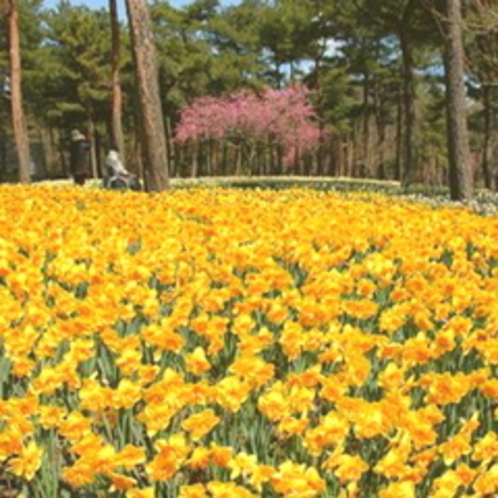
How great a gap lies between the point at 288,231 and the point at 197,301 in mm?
1639

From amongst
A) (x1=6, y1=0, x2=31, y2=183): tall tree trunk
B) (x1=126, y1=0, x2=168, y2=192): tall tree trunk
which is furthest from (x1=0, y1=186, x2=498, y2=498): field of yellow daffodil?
(x1=6, y1=0, x2=31, y2=183): tall tree trunk

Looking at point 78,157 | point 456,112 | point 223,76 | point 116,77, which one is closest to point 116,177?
point 78,157

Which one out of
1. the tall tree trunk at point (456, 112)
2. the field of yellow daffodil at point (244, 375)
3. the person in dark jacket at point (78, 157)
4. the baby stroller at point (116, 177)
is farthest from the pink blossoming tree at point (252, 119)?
the field of yellow daffodil at point (244, 375)

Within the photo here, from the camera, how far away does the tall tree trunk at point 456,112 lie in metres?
13.5

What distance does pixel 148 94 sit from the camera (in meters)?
12.1

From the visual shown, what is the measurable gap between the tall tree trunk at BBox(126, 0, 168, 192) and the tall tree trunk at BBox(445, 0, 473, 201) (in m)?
4.93

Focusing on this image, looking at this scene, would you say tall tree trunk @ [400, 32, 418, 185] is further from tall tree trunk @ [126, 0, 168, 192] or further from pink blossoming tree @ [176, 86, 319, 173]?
pink blossoming tree @ [176, 86, 319, 173]

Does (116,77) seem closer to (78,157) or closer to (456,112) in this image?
(78,157)

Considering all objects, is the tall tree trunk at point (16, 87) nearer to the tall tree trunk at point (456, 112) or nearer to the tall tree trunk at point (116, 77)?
the tall tree trunk at point (116, 77)

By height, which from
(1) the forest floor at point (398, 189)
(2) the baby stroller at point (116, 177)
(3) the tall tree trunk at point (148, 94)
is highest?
(3) the tall tree trunk at point (148, 94)

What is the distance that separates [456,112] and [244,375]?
12.2 meters

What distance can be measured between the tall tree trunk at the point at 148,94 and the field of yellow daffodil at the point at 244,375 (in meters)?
7.48

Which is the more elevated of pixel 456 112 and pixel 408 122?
pixel 408 122

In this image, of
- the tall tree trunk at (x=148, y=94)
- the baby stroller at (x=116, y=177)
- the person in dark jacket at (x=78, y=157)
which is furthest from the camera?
the person in dark jacket at (x=78, y=157)
